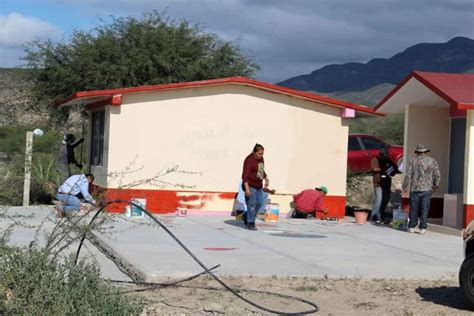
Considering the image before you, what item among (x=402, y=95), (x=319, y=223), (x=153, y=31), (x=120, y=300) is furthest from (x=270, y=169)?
(x=153, y=31)

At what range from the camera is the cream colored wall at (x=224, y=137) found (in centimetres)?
1753

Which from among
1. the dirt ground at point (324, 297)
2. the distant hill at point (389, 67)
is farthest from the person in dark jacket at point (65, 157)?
the distant hill at point (389, 67)

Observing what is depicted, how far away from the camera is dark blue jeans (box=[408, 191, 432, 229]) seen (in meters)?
15.2

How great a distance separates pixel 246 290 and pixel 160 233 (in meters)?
5.63

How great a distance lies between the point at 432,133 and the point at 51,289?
495 inches

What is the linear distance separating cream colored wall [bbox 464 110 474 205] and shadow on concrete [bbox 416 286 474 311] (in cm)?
568

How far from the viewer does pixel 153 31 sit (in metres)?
30.3

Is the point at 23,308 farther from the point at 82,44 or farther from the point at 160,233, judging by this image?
the point at 82,44

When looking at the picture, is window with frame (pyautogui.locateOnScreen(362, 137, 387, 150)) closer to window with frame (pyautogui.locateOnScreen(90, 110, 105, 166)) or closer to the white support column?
window with frame (pyautogui.locateOnScreen(90, 110, 105, 166))

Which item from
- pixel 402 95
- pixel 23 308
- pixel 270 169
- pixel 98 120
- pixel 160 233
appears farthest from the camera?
pixel 98 120

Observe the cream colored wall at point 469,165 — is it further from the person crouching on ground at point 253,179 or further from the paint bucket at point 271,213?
the paint bucket at point 271,213

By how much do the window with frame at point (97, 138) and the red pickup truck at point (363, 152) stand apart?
7.83 metres

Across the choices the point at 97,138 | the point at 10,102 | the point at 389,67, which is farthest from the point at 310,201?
the point at 389,67

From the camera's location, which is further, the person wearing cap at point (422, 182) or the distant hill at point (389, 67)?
the distant hill at point (389, 67)
